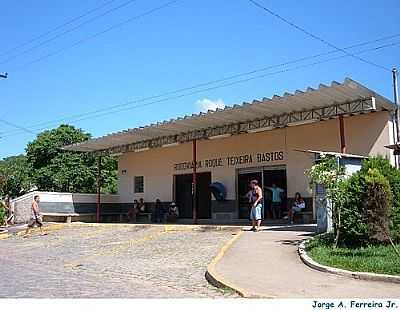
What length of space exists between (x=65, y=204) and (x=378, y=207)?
20736 millimetres

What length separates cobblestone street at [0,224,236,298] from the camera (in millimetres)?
8680

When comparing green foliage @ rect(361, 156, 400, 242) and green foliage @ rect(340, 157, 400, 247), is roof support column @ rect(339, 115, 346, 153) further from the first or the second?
green foliage @ rect(340, 157, 400, 247)

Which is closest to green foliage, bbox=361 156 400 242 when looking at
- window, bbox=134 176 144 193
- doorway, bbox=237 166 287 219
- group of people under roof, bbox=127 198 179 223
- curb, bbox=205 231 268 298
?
curb, bbox=205 231 268 298

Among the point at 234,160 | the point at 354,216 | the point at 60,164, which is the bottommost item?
the point at 354,216

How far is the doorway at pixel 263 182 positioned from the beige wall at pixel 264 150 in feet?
0.90

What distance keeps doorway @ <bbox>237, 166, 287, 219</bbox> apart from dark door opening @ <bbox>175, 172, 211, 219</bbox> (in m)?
2.12

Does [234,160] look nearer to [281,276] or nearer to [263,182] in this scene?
[263,182]

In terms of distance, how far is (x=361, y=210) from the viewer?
11.4 metres

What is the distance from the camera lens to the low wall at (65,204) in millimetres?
28016

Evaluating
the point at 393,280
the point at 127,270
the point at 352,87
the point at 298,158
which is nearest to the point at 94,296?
the point at 127,270

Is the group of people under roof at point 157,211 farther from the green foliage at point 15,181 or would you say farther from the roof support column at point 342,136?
the green foliage at point 15,181

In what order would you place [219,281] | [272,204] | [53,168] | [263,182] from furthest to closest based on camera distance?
[53,168], [263,182], [272,204], [219,281]

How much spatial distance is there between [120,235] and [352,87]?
964 cm

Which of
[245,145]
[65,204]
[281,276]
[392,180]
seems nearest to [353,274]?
[281,276]
